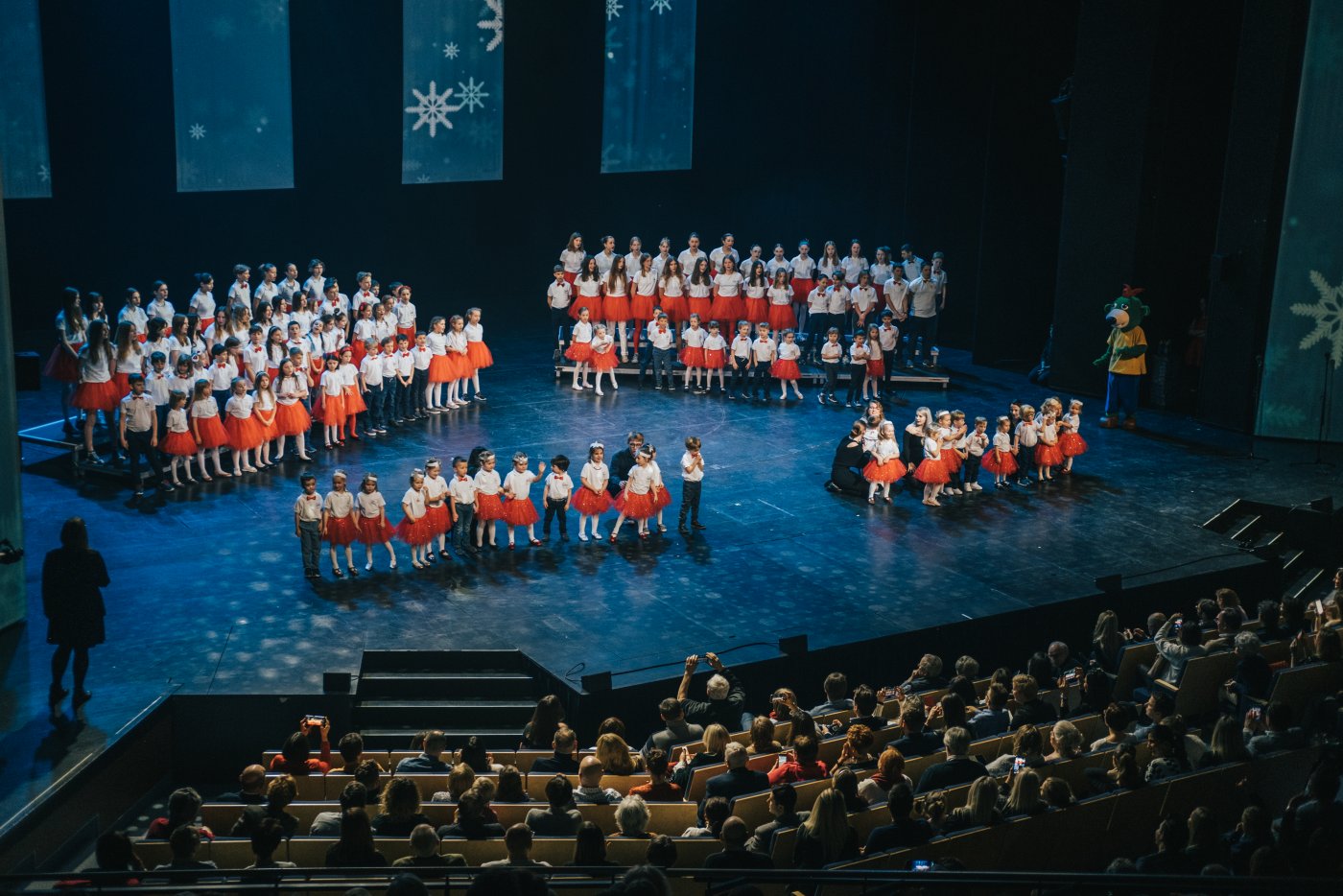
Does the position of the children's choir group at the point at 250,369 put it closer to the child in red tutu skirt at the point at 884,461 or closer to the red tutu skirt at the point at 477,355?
the red tutu skirt at the point at 477,355

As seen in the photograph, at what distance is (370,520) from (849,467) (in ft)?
17.1

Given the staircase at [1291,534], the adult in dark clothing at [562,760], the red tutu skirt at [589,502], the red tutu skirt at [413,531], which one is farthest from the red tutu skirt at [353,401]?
the staircase at [1291,534]

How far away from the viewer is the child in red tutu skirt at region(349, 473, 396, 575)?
12766mm

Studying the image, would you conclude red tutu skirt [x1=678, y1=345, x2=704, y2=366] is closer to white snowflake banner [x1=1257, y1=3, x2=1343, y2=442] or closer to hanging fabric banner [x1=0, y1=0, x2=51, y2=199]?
white snowflake banner [x1=1257, y1=3, x2=1343, y2=442]

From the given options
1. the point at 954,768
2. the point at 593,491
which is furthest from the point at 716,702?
the point at 593,491

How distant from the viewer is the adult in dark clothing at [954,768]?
27.1 feet

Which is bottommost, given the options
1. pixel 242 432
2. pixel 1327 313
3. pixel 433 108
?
pixel 242 432

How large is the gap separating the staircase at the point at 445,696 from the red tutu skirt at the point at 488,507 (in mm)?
2228

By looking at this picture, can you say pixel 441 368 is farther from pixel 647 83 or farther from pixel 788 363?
pixel 647 83

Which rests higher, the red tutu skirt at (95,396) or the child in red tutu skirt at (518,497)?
the red tutu skirt at (95,396)

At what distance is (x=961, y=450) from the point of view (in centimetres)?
1559

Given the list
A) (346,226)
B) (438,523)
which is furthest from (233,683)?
(346,226)

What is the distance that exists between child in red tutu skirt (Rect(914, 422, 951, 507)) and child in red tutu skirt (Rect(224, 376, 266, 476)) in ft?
22.4

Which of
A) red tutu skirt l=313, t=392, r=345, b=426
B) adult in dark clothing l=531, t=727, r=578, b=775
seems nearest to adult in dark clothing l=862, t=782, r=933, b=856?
adult in dark clothing l=531, t=727, r=578, b=775
